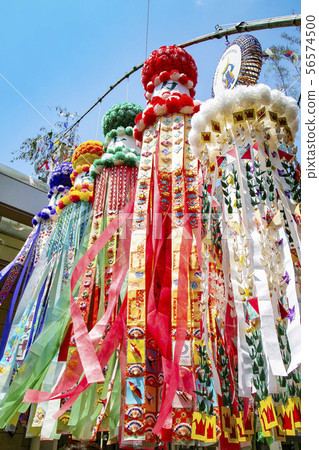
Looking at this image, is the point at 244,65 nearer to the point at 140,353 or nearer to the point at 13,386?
the point at 140,353

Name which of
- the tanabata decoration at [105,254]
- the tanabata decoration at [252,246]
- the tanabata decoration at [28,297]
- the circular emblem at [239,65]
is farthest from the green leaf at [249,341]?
the tanabata decoration at [28,297]

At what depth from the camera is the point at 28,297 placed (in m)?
2.59

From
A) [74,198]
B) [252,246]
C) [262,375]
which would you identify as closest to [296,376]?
[262,375]

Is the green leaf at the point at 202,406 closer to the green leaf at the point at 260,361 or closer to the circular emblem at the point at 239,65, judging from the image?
the green leaf at the point at 260,361

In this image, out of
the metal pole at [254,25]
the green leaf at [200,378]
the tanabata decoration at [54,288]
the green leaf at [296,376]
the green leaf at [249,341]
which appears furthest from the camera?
the metal pole at [254,25]

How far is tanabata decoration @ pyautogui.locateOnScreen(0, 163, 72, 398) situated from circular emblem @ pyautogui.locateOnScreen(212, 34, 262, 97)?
170 cm

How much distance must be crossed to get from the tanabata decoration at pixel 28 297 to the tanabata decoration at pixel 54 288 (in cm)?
2

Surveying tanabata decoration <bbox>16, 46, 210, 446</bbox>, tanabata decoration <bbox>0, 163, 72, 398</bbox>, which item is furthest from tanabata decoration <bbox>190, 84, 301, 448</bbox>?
tanabata decoration <bbox>0, 163, 72, 398</bbox>

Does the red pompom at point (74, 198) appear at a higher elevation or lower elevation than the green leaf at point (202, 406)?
higher

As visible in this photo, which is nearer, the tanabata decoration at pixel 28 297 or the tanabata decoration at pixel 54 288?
the tanabata decoration at pixel 54 288

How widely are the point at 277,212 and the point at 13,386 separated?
4.94ft

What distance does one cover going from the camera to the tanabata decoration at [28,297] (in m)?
2.39

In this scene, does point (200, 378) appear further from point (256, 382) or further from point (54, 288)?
point (54, 288)

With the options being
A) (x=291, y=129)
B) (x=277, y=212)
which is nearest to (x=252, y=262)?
(x=277, y=212)
